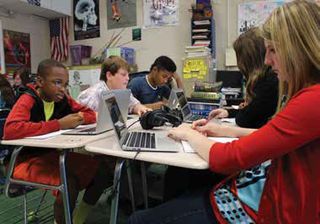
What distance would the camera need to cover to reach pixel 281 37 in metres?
0.80

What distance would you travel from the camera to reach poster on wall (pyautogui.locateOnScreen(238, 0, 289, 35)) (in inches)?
158

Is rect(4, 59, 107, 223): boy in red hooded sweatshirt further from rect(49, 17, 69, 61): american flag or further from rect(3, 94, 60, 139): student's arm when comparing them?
rect(49, 17, 69, 61): american flag

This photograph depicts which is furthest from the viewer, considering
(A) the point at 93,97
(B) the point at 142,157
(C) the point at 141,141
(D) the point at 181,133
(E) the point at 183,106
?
(A) the point at 93,97

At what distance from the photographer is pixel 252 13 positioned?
4.12 metres

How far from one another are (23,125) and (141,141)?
1.97 ft

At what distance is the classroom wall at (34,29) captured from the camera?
15.6ft

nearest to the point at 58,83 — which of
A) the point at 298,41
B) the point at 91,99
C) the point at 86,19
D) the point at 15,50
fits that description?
the point at 91,99

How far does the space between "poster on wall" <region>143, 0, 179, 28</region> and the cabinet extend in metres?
0.37

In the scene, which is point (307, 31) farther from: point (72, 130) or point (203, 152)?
point (72, 130)

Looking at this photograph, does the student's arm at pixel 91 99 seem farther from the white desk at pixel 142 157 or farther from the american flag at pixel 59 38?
the american flag at pixel 59 38

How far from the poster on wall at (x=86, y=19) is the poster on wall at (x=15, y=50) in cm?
81

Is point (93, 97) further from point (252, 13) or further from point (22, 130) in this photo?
point (252, 13)

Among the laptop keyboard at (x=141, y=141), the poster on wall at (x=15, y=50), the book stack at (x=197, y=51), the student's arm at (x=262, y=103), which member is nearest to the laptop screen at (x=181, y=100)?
the student's arm at (x=262, y=103)

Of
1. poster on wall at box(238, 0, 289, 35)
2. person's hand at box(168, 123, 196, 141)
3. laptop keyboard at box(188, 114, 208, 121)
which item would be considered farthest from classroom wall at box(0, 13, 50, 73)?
person's hand at box(168, 123, 196, 141)
